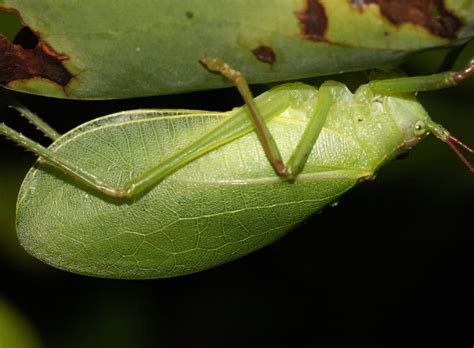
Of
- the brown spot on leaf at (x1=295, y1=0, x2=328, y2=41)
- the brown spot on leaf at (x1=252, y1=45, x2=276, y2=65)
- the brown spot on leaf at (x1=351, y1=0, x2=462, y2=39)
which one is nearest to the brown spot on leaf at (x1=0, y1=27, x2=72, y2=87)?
the brown spot on leaf at (x1=252, y1=45, x2=276, y2=65)

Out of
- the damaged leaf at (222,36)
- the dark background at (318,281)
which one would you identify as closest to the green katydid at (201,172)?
the dark background at (318,281)

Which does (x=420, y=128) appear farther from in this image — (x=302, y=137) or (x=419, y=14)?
(x=419, y=14)

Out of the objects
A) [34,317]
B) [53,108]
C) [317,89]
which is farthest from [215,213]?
[34,317]

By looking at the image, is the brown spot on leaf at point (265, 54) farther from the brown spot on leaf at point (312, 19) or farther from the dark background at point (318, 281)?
the dark background at point (318, 281)

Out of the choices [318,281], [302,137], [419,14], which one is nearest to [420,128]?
[302,137]

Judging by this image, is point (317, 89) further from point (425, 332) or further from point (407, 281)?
point (425, 332)

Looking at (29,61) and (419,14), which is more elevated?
(419,14)

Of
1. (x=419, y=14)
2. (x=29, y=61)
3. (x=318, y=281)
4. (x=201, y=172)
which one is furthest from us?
(x=318, y=281)
